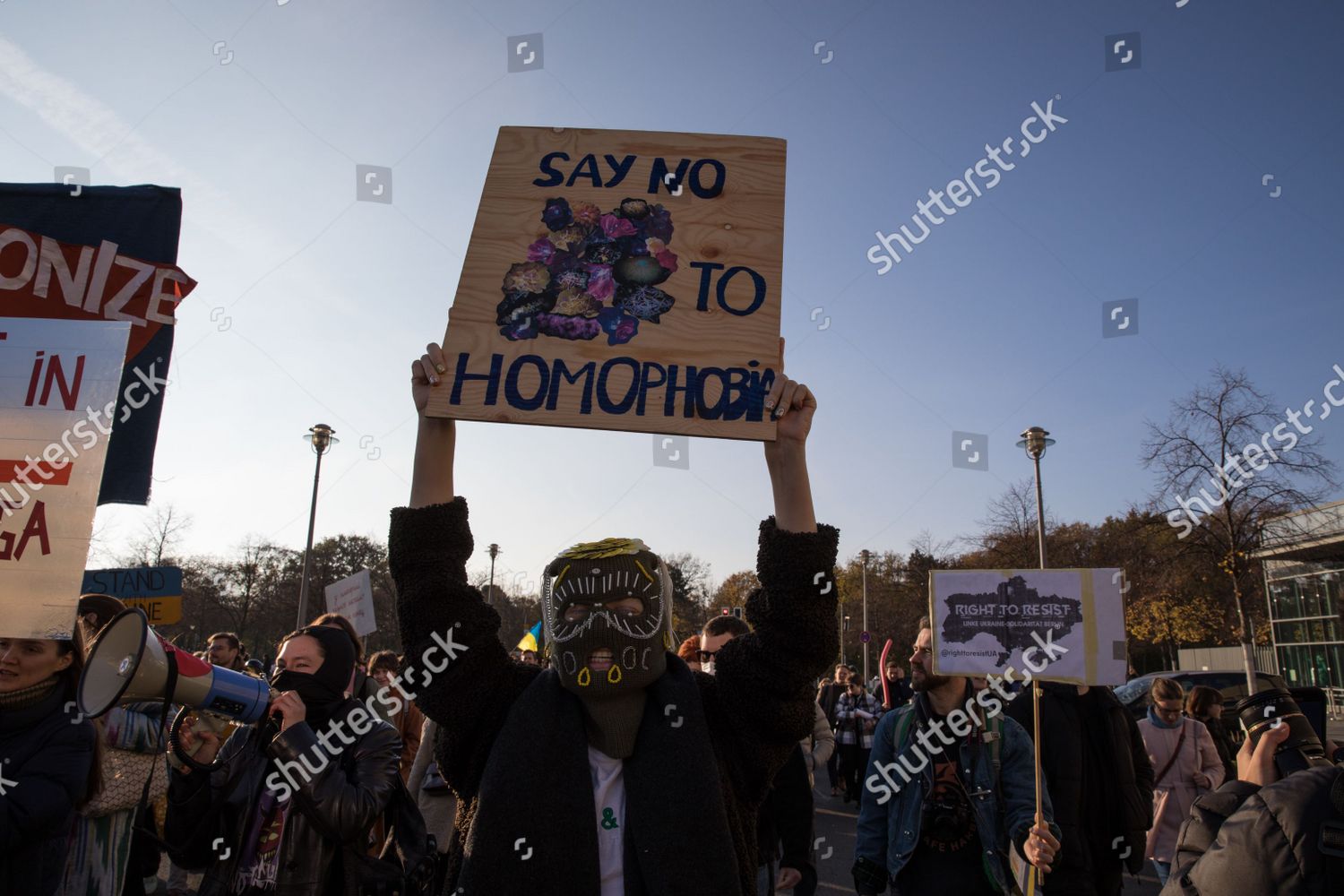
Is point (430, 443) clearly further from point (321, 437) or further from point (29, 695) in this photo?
point (321, 437)

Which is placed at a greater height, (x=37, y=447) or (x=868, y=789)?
(x=37, y=447)

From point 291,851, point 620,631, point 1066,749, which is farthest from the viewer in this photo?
point 1066,749

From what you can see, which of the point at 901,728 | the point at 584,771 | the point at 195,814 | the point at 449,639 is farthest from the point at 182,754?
the point at 901,728

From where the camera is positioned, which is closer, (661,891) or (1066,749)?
(661,891)

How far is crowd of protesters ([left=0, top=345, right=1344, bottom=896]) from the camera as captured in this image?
7.31 feet

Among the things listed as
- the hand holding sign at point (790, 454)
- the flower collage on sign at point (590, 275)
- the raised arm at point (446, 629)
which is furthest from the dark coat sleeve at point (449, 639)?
the hand holding sign at point (790, 454)

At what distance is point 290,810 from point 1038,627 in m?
4.03

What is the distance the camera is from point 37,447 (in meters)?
3.19

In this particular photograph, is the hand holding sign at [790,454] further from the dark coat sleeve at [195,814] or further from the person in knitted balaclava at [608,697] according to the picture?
the dark coat sleeve at [195,814]

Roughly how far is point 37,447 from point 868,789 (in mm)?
3863

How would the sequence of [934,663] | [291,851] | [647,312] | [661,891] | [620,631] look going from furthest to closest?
[934,663] < [291,851] < [647,312] < [620,631] < [661,891]

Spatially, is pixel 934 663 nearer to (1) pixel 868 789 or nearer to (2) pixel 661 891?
(1) pixel 868 789

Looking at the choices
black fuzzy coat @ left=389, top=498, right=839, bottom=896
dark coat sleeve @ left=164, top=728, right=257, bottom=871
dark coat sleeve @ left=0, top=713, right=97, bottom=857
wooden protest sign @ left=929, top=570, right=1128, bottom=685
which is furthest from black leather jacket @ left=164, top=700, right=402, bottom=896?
wooden protest sign @ left=929, top=570, right=1128, bottom=685

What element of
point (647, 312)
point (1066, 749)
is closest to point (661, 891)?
point (647, 312)
